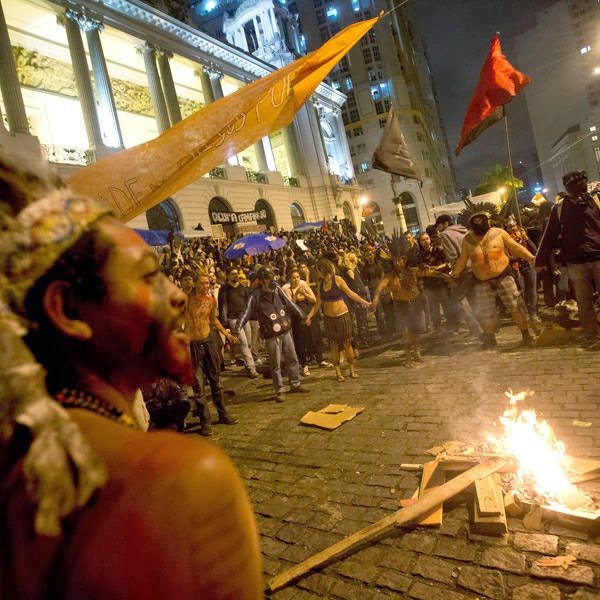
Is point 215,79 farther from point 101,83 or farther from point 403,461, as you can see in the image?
point 403,461

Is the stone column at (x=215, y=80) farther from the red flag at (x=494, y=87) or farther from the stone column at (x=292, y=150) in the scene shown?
the red flag at (x=494, y=87)

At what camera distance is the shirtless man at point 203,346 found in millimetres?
5590

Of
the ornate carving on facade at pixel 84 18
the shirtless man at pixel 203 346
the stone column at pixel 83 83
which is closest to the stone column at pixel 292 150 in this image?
the ornate carving on facade at pixel 84 18

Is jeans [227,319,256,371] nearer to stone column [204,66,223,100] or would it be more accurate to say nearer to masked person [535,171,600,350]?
masked person [535,171,600,350]

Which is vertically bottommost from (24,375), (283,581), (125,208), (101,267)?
(283,581)

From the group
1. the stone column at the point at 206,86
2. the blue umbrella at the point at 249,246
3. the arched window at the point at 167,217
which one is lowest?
the blue umbrella at the point at 249,246

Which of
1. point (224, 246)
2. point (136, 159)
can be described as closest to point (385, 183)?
point (224, 246)

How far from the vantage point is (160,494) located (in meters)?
0.68

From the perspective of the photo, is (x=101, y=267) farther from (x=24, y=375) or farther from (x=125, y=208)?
(x=125, y=208)

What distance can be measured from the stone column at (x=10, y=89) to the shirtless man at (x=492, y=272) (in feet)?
65.2

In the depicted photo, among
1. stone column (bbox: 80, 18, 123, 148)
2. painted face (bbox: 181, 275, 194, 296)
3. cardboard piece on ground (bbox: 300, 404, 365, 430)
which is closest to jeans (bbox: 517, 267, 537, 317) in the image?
cardboard piece on ground (bbox: 300, 404, 365, 430)

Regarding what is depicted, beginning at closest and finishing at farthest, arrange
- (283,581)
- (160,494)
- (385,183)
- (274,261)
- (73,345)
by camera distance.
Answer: (160,494), (73,345), (283,581), (274,261), (385,183)

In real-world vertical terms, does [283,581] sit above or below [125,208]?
below

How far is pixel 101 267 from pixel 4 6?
2767 centimetres
